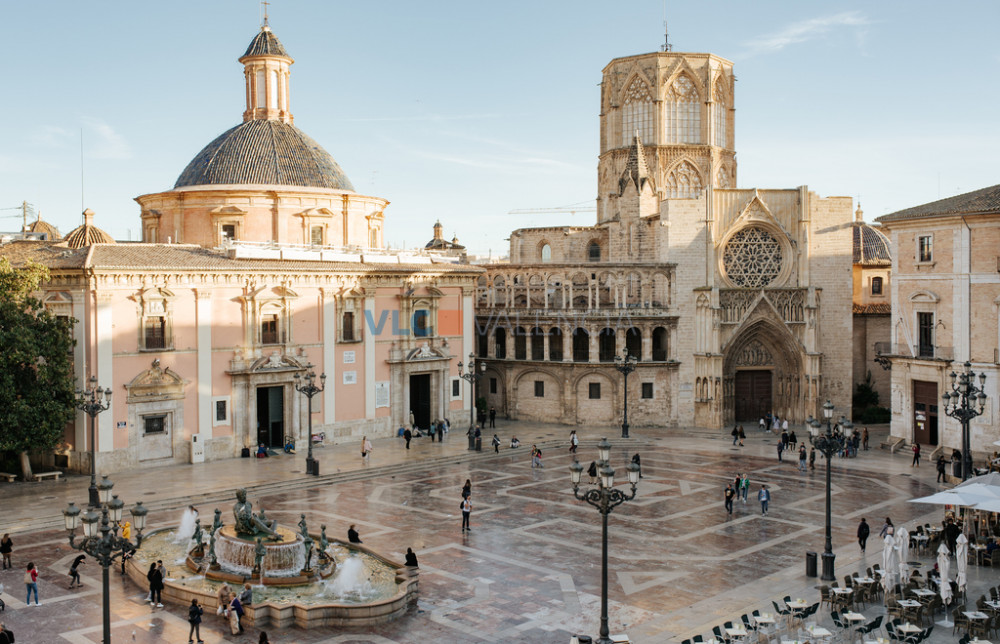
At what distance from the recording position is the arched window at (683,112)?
5738 cm

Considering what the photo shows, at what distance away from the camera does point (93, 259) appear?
33.3m

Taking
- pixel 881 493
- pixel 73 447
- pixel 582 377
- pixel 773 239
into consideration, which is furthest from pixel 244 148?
pixel 881 493

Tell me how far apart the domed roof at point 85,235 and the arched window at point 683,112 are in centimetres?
3319

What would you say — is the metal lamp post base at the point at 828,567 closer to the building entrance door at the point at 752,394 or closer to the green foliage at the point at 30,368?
the green foliage at the point at 30,368

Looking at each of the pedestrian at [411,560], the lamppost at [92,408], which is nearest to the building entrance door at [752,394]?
the pedestrian at [411,560]

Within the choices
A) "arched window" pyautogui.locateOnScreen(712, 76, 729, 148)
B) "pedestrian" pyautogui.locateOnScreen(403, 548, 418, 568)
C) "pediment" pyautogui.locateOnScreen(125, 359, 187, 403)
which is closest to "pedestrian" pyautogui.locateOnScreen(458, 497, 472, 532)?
"pedestrian" pyautogui.locateOnScreen(403, 548, 418, 568)

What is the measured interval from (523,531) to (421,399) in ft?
62.0

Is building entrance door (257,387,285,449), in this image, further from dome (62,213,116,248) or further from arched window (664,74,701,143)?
arched window (664,74,701,143)

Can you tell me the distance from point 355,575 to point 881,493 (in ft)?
62.4

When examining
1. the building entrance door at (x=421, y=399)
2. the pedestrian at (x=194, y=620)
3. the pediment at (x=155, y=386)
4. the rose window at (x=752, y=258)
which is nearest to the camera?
the pedestrian at (x=194, y=620)

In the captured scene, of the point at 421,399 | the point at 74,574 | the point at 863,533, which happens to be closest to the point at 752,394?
the point at 421,399

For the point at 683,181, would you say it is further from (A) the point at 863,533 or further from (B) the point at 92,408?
(B) the point at 92,408

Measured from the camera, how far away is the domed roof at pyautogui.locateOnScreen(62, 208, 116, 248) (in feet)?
142

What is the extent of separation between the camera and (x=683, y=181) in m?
57.9
